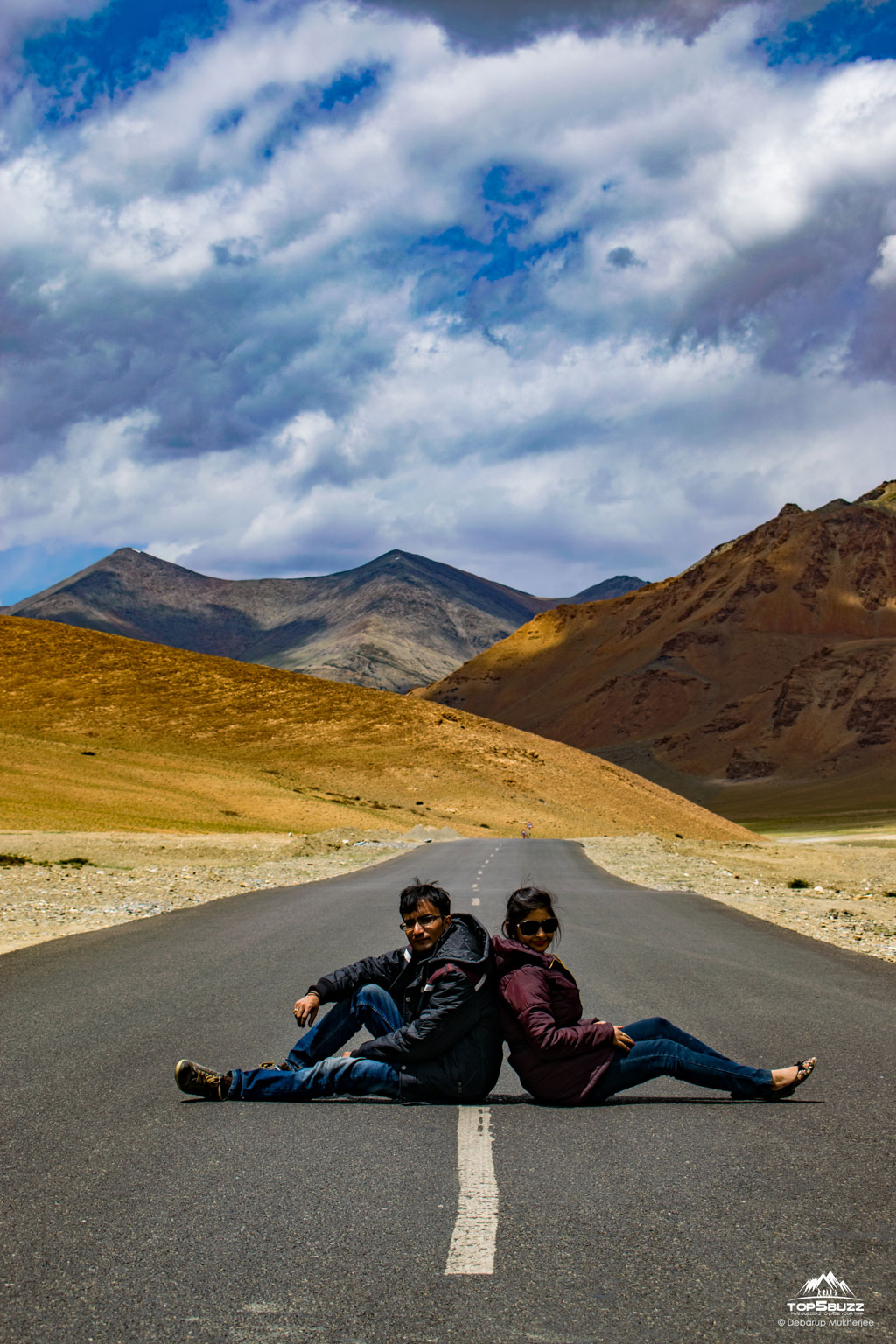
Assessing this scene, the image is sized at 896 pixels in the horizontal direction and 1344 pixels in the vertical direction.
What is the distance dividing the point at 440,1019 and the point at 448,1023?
0.06 meters

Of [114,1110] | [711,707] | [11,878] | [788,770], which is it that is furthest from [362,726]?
[711,707]

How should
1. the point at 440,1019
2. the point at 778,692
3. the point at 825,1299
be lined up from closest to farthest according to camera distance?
the point at 825,1299 < the point at 440,1019 < the point at 778,692

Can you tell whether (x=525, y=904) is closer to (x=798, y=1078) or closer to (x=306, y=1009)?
(x=306, y=1009)

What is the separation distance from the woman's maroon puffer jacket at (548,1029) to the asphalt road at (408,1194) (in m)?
0.22

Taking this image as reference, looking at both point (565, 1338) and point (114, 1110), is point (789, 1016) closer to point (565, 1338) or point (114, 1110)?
point (114, 1110)

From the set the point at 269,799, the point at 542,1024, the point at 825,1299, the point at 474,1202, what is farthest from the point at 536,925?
the point at 269,799

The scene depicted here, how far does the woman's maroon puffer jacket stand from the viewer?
248 inches

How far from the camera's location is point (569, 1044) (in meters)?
6.32

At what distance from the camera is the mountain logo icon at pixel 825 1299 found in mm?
3969

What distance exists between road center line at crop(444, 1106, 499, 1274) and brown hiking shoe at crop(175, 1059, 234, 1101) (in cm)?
147

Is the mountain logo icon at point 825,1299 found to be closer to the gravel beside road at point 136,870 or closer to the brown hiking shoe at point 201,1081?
the brown hiking shoe at point 201,1081

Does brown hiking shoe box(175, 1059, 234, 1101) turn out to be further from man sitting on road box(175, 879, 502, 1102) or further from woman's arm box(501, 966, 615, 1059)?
woman's arm box(501, 966, 615, 1059)

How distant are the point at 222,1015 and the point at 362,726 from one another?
80.3 metres

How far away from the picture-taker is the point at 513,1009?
6.36m
